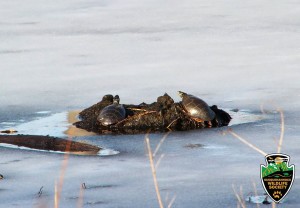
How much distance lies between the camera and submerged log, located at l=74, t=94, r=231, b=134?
42.0 ft

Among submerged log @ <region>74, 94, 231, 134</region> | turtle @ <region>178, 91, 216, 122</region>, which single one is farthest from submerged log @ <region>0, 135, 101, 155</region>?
turtle @ <region>178, 91, 216, 122</region>

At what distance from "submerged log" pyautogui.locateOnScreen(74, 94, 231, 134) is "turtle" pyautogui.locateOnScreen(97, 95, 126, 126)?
0.06 meters

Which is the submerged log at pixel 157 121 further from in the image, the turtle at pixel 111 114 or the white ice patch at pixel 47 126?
the white ice patch at pixel 47 126

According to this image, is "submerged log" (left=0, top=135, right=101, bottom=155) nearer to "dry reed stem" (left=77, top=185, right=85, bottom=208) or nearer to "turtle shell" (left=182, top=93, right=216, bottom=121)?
"turtle shell" (left=182, top=93, right=216, bottom=121)

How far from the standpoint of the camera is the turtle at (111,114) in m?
12.9

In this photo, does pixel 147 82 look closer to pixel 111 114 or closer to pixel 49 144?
pixel 111 114

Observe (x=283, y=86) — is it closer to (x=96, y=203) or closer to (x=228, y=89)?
→ (x=228, y=89)

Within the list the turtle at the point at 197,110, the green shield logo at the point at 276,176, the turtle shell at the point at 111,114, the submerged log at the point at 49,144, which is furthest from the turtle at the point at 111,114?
the green shield logo at the point at 276,176

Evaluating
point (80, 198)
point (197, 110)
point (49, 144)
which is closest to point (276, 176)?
point (80, 198)

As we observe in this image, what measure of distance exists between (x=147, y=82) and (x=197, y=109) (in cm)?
367

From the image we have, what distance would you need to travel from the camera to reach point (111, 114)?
12.9 m

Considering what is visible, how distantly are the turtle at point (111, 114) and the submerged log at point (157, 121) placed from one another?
64 millimetres

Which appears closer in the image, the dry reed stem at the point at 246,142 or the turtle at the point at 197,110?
the dry reed stem at the point at 246,142

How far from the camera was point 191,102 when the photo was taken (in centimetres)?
1302
